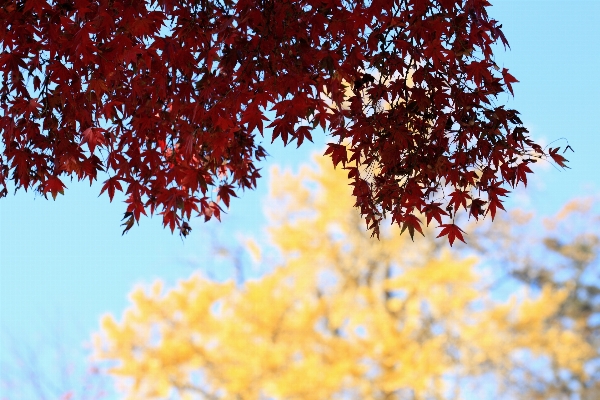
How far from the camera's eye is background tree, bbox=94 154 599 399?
9.62 metres

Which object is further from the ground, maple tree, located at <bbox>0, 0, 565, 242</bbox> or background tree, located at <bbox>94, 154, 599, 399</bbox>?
background tree, located at <bbox>94, 154, 599, 399</bbox>

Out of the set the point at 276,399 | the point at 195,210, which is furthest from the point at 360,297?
the point at 195,210

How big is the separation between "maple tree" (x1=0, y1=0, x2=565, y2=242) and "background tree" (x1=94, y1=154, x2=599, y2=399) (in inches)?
275

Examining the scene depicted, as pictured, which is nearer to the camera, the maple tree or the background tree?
the maple tree

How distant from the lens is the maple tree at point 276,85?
8.20 ft

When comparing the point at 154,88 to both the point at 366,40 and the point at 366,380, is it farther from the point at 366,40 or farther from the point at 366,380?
the point at 366,380

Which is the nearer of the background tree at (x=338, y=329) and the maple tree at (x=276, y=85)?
the maple tree at (x=276, y=85)

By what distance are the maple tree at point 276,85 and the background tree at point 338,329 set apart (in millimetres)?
6974

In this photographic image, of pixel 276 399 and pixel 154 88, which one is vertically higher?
pixel 276 399

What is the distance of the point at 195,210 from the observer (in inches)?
128

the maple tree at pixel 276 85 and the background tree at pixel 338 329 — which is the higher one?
the background tree at pixel 338 329

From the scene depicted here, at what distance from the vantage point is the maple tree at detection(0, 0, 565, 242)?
250cm

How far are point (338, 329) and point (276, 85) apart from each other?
8881 mm

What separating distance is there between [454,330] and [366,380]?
1.50 metres
